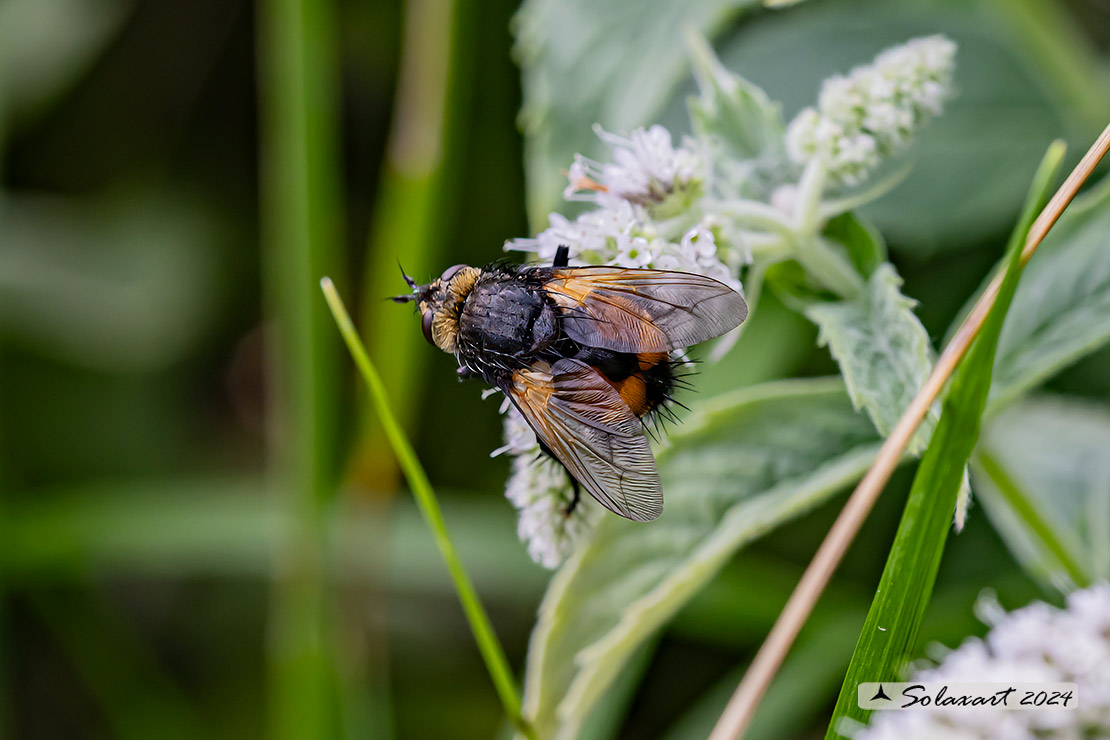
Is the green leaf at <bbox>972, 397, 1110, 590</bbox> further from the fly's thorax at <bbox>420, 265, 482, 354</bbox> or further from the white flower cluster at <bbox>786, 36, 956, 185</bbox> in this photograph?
the fly's thorax at <bbox>420, 265, 482, 354</bbox>

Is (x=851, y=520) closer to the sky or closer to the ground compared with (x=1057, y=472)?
closer to the sky

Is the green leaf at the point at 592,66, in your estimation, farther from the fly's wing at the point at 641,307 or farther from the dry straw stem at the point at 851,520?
the dry straw stem at the point at 851,520

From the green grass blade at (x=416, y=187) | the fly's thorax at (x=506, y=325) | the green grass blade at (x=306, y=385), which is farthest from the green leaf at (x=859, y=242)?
the green grass blade at (x=306, y=385)

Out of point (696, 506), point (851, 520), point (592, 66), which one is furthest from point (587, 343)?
point (592, 66)

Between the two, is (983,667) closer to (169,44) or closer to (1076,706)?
(1076,706)

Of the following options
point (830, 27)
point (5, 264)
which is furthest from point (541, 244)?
point (5, 264)

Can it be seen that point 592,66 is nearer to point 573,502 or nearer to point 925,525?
point 573,502
